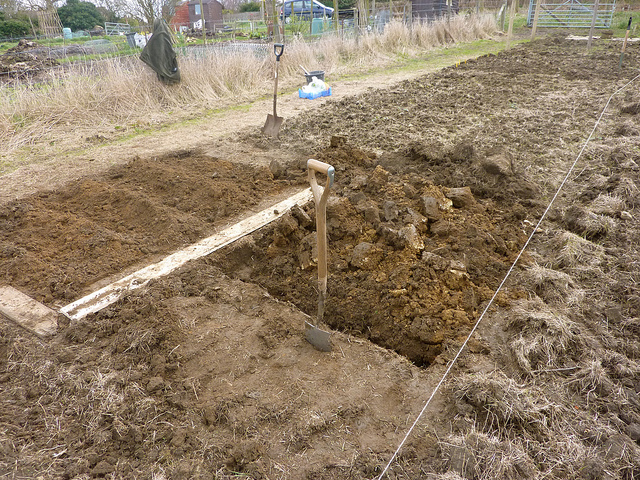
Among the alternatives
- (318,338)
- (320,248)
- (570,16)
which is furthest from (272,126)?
(570,16)

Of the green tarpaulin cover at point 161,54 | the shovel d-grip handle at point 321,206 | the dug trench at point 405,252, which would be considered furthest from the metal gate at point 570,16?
the shovel d-grip handle at point 321,206

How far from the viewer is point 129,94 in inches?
311

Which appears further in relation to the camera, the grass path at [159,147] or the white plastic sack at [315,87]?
the white plastic sack at [315,87]

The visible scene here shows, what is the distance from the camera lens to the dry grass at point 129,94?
22.3 ft

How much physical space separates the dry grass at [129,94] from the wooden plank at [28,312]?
12.9ft

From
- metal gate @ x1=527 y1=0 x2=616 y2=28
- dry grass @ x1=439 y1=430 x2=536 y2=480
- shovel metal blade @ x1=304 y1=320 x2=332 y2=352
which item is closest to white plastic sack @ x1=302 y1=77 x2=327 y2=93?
shovel metal blade @ x1=304 y1=320 x2=332 y2=352

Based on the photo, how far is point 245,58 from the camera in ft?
31.6

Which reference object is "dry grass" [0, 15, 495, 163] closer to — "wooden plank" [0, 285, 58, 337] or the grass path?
the grass path

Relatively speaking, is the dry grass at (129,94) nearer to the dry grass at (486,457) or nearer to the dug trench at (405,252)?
the dug trench at (405,252)

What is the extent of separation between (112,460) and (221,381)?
2.03ft

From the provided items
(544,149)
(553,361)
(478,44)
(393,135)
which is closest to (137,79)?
(393,135)

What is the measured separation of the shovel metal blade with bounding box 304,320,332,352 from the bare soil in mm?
60

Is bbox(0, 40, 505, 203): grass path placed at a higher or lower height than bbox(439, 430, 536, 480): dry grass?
higher

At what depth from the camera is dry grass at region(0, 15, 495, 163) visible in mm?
6797
